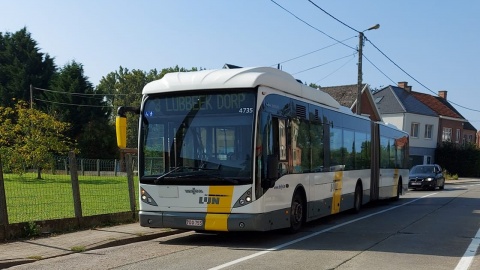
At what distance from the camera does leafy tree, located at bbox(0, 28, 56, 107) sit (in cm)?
6369

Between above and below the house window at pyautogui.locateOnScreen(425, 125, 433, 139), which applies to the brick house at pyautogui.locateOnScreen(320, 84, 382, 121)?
above

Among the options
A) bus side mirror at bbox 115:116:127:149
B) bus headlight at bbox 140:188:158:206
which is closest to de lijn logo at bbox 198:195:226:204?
bus headlight at bbox 140:188:158:206

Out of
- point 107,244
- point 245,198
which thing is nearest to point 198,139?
point 245,198

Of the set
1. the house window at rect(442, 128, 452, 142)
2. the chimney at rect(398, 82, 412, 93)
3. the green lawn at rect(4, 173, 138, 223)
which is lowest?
the green lawn at rect(4, 173, 138, 223)

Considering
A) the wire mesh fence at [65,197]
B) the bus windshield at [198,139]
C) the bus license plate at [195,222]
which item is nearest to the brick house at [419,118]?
the wire mesh fence at [65,197]

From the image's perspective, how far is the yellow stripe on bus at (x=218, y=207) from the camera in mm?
9602

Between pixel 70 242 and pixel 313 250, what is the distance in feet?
14.9

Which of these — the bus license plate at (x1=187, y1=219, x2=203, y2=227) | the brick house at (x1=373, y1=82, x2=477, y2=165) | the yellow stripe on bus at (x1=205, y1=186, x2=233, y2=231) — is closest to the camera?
the yellow stripe on bus at (x1=205, y1=186, x2=233, y2=231)

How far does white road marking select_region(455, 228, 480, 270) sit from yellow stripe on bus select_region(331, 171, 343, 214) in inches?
148

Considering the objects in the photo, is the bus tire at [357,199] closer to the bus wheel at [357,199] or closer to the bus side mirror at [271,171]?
the bus wheel at [357,199]

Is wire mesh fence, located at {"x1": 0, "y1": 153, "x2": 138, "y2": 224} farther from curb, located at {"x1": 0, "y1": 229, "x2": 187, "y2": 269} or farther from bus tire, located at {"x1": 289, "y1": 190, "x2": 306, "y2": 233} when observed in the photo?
bus tire, located at {"x1": 289, "y1": 190, "x2": 306, "y2": 233}

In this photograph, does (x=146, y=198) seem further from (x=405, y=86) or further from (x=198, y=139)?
(x=405, y=86)

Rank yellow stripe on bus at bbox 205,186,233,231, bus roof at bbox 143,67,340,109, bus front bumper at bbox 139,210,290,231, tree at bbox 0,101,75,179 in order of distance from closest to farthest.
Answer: bus front bumper at bbox 139,210,290,231, yellow stripe on bus at bbox 205,186,233,231, bus roof at bbox 143,67,340,109, tree at bbox 0,101,75,179

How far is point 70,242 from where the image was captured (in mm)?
9914
